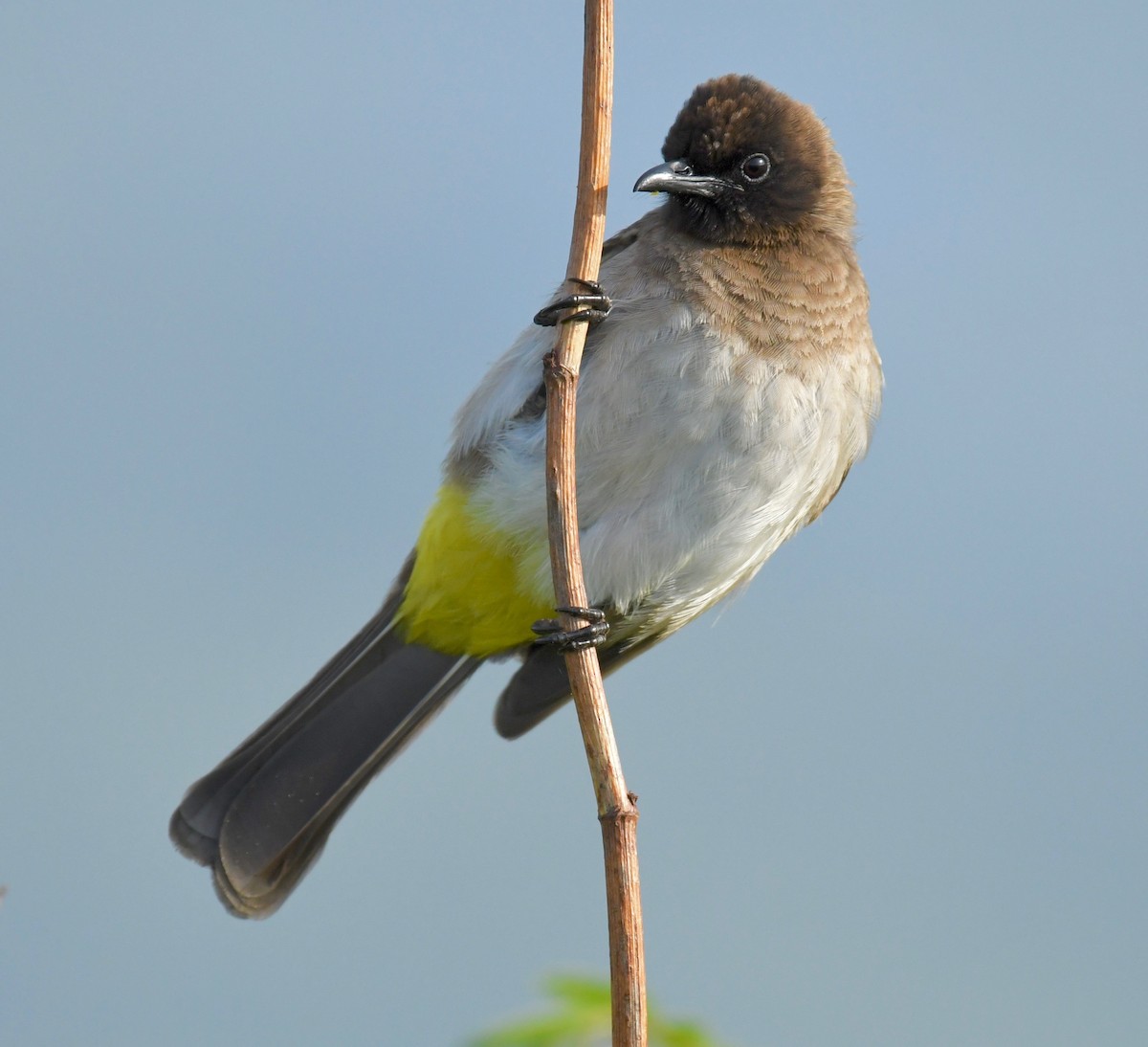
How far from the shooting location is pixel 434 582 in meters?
2.97

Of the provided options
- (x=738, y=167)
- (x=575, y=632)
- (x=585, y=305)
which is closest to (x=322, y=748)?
(x=575, y=632)

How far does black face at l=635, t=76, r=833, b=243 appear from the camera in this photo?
2.77 m

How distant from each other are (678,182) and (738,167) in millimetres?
199

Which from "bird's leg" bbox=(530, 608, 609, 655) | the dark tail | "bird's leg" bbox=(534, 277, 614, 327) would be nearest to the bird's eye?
"bird's leg" bbox=(534, 277, 614, 327)

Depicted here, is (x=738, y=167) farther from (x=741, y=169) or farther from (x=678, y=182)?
(x=678, y=182)

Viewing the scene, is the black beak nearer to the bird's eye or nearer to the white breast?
the bird's eye

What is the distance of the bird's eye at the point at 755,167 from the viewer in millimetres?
2861

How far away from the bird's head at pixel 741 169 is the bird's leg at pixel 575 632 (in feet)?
3.07

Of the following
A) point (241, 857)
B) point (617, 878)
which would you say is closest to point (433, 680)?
point (241, 857)

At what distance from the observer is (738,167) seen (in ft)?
9.34

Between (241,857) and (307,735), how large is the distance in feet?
1.06

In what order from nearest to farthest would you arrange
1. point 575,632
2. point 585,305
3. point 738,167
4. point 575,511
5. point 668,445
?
point 575,511
point 575,632
point 585,305
point 668,445
point 738,167

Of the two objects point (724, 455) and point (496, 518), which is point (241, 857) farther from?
point (724, 455)

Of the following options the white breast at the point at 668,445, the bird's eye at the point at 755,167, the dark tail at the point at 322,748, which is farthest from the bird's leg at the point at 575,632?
the bird's eye at the point at 755,167
